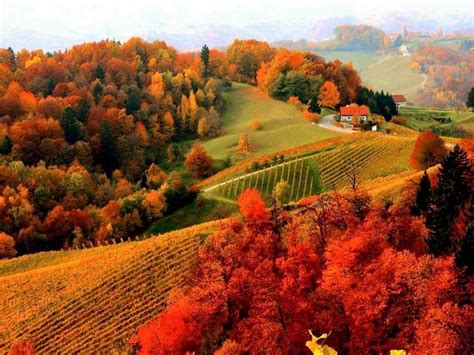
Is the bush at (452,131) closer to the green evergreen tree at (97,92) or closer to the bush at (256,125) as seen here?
the bush at (256,125)

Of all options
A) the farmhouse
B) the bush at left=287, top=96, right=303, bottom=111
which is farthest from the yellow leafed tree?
the farmhouse

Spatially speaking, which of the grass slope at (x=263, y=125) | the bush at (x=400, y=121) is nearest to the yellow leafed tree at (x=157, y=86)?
the grass slope at (x=263, y=125)

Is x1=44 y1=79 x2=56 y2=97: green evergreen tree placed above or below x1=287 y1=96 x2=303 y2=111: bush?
above

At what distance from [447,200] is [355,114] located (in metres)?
58.2

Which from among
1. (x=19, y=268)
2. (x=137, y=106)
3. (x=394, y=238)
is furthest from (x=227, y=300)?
(x=137, y=106)

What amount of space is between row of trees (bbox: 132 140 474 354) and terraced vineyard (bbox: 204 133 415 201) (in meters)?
23.1

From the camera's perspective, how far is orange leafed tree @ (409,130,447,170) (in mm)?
63062

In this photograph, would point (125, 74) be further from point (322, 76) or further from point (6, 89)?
point (322, 76)

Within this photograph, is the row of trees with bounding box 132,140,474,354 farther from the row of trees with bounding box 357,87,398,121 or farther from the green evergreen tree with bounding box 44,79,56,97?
the green evergreen tree with bounding box 44,79,56,97

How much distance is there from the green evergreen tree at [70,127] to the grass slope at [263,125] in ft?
79.0

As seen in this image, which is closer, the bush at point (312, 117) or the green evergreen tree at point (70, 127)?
the green evergreen tree at point (70, 127)

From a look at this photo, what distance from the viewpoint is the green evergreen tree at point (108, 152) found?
324ft

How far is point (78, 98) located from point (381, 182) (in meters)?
70.3

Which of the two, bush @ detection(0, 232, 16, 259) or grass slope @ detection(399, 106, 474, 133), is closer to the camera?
bush @ detection(0, 232, 16, 259)
